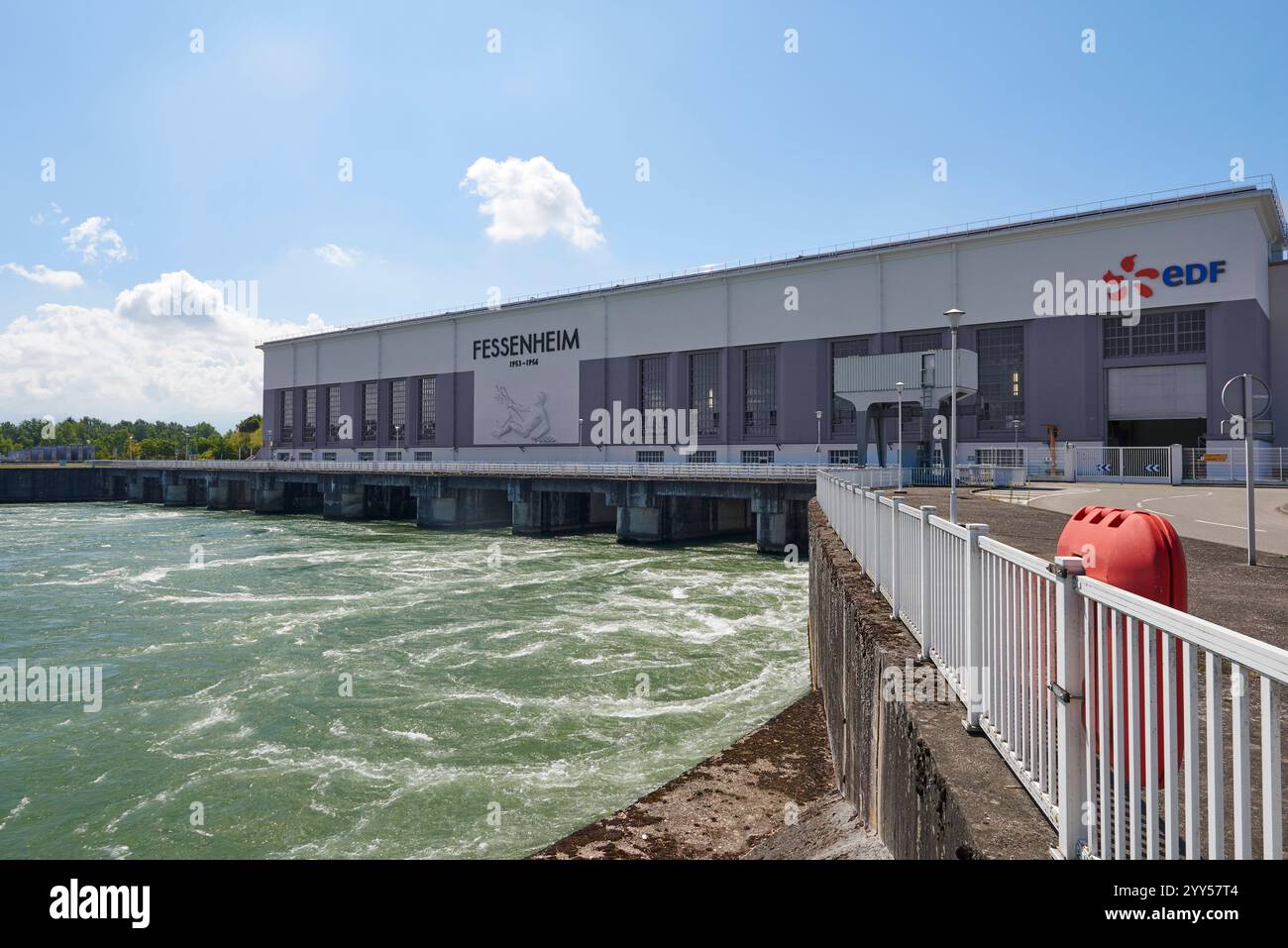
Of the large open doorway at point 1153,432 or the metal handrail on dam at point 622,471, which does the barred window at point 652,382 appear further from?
the large open doorway at point 1153,432

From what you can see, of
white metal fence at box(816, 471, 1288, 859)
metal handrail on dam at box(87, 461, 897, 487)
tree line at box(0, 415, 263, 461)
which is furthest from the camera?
tree line at box(0, 415, 263, 461)

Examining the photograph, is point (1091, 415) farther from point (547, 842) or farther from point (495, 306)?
point (495, 306)

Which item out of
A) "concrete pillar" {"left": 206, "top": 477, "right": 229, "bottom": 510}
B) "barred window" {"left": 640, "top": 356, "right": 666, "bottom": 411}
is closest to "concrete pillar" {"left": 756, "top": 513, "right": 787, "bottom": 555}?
"barred window" {"left": 640, "top": 356, "right": 666, "bottom": 411}

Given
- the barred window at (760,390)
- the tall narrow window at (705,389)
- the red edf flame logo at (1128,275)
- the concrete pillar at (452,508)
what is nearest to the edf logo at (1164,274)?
the red edf flame logo at (1128,275)

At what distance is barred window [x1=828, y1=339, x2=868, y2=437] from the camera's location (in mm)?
49344

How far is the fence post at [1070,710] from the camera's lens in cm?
324

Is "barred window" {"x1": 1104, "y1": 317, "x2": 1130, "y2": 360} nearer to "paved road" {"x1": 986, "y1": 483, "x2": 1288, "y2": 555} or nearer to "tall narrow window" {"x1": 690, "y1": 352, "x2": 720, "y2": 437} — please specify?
"paved road" {"x1": 986, "y1": 483, "x2": 1288, "y2": 555}

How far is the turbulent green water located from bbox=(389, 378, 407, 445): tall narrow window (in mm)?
45893

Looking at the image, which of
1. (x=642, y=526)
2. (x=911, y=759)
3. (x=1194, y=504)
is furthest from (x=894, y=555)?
(x=642, y=526)

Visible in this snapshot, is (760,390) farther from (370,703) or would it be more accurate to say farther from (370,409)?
(370,703)

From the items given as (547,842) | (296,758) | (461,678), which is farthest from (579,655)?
(547,842)

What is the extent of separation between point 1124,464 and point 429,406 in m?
56.6

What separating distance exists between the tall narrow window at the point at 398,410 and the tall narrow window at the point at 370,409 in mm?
1942

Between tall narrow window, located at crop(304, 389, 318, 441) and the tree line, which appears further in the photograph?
the tree line
